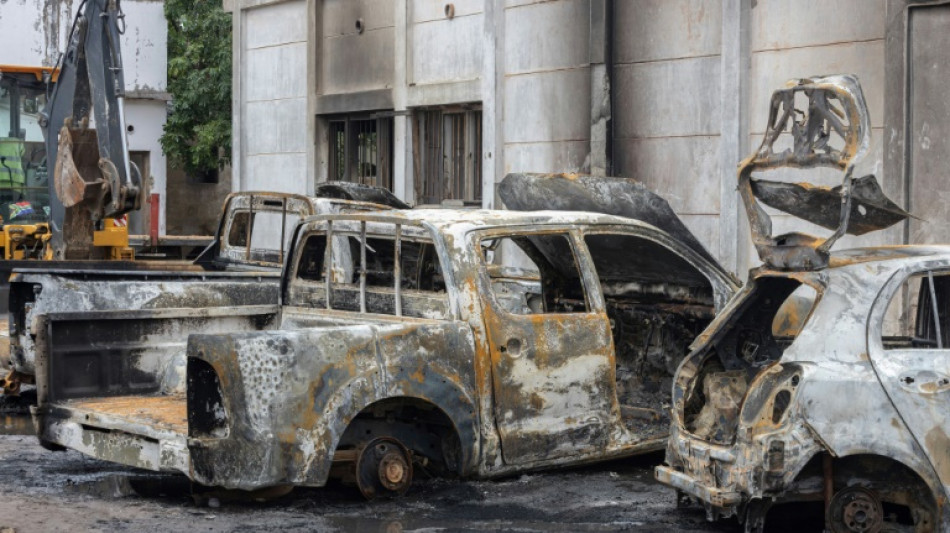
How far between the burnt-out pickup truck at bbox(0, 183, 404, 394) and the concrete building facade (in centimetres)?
280

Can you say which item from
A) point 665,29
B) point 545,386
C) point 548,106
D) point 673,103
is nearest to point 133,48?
point 548,106

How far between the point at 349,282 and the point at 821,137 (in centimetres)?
321

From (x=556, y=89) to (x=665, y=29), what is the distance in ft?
6.11

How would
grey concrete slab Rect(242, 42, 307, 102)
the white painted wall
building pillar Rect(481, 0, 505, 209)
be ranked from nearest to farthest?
1. building pillar Rect(481, 0, 505, 209)
2. grey concrete slab Rect(242, 42, 307, 102)
3. the white painted wall

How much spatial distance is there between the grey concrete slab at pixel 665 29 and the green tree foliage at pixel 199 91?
54.5ft

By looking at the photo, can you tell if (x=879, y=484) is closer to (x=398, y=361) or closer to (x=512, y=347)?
(x=512, y=347)

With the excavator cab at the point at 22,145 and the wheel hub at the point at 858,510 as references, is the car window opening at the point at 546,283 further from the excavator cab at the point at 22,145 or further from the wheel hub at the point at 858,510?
the excavator cab at the point at 22,145

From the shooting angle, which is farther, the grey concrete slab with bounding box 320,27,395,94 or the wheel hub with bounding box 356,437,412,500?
the grey concrete slab with bounding box 320,27,395,94

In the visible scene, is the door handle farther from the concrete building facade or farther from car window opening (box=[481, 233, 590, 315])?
the concrete building facade

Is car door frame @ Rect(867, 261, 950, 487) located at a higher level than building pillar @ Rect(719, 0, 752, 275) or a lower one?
lower

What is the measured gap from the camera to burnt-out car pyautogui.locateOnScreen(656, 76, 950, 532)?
21.9ft

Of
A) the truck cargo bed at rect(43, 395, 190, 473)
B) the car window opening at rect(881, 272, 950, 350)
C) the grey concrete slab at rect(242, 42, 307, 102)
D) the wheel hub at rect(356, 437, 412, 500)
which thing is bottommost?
the wheel hub at rect(356, 437, 412, 500)

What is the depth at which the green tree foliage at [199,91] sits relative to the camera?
31.3m


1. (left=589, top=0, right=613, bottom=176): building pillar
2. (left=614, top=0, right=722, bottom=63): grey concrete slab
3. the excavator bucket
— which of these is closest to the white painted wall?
the excavator bucket
